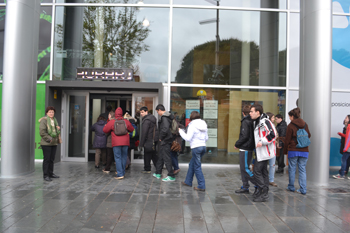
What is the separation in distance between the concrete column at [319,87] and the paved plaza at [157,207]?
665 mm

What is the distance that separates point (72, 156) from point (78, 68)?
303cm

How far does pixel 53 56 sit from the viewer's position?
9.86m

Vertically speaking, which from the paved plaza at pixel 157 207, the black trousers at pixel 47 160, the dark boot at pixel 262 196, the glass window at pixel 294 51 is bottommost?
the paved plaza at pixel 157 207

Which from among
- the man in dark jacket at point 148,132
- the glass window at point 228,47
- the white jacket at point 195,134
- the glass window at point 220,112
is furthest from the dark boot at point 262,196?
the glass window at point 228,47

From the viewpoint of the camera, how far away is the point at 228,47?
32.9 feet

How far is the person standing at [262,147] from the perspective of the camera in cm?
551

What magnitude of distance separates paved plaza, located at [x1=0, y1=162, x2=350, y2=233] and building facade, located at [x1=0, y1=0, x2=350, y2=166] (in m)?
3.13

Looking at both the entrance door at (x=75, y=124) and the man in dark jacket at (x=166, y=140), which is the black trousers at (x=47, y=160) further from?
the entrance door at (x=75, y=124)

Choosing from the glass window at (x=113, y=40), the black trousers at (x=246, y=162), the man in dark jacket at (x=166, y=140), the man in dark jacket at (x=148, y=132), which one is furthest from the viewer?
the glass window at (x=113, y=40)

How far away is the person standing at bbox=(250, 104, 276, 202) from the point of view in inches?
217

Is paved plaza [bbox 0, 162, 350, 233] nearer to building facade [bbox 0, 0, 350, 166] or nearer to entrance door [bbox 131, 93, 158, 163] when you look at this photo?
entrance door [bbox 131, 93, 158, 163]

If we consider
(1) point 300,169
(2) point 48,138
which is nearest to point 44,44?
(2) point 48,138

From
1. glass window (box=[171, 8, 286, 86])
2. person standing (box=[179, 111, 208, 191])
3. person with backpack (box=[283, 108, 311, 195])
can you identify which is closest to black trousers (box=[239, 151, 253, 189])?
person standing (box=[179, 111, 208, 191])

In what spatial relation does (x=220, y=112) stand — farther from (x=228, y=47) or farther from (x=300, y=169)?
(x=300, y=169)
